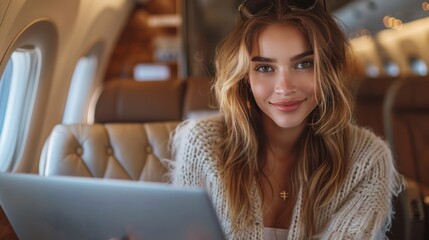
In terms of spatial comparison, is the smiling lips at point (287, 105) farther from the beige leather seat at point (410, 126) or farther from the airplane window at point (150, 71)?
the airplane window at point (150, 71)

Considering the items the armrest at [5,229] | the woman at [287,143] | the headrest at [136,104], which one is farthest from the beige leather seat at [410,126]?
the armrest at [5,229]

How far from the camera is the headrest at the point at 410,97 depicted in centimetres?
292

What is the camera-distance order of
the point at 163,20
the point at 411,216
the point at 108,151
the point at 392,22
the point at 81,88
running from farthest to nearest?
the point at 163,20 < the point at 392,22 < the point at 81,88 < the point at 411,216 < the point at 108,151

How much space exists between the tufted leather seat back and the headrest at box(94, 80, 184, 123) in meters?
0.41

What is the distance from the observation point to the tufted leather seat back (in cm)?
167

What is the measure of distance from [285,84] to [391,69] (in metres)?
6.26

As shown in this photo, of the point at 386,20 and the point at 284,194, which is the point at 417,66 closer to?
the point at 386,20

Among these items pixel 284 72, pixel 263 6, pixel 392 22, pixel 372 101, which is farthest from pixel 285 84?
pixel 392 22

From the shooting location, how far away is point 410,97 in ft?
9.64

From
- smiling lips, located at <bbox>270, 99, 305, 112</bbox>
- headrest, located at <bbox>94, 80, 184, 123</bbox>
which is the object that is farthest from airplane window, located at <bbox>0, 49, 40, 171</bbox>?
smiling lips, located at <bbox>270, 99, 305, 112</bbox>

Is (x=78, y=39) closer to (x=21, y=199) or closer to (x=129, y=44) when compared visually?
(x=21, y=199)

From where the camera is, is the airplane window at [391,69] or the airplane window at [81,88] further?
the airplane window at [391,69]

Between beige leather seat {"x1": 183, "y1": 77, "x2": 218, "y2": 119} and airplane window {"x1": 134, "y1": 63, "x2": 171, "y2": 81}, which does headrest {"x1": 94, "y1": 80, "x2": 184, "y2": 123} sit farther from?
airplane window {"x1": 134, "y1": 63, "x2": 171, "y2": 81}

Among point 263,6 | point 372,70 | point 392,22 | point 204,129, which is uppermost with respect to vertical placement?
point 392,22
